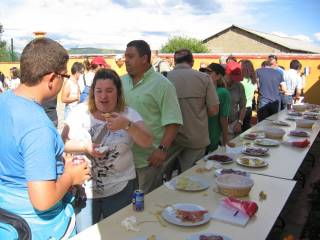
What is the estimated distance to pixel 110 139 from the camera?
7.39ft

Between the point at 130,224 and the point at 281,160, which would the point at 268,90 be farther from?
the point at 130,224

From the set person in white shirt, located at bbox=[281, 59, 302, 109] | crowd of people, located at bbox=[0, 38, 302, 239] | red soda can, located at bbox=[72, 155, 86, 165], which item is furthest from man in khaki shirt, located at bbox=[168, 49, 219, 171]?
person in white shirt, located at bbox=[281, 59, 302, 109]

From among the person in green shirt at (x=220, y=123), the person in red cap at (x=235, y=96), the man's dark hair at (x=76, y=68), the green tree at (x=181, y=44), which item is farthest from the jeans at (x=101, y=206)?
the green tree at (x=181, y=44)

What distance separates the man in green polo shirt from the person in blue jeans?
1295mm

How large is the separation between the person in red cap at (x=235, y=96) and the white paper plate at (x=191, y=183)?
96.2 inches

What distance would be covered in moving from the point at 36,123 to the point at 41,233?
54 centimetres

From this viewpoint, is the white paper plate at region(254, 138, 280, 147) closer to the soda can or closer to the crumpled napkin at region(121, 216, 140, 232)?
the soda can

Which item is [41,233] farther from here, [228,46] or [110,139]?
[228,46]

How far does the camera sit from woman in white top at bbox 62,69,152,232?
224 cm

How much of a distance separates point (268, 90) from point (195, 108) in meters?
3.53

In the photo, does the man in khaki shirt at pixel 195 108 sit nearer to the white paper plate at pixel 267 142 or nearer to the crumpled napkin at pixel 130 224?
the white paper plate at pixel 267 142

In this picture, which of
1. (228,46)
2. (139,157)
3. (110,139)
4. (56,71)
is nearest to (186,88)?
(139,157)

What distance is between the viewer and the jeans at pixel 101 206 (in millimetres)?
2277

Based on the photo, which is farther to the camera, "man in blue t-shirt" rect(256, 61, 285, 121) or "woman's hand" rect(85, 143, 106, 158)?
"man in blue t-shirt" rect(256, 61, 285, 121)
